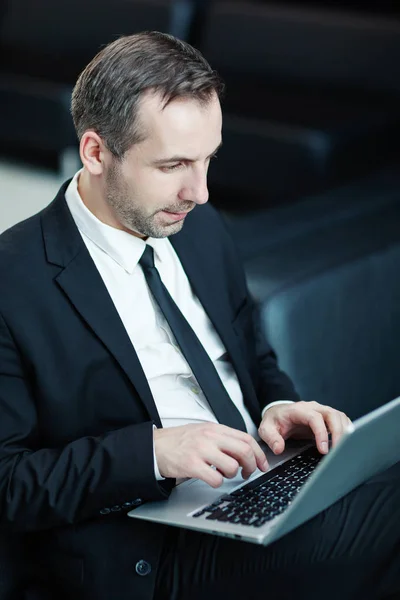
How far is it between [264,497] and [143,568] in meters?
0.22

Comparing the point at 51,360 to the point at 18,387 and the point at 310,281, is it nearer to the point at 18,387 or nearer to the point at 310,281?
the point at 18,387

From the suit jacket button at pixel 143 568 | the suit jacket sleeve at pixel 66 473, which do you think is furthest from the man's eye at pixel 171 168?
the suit jacket button at pixel 143 568

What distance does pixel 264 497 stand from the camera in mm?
1484

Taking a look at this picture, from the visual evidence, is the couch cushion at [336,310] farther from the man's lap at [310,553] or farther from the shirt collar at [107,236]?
the man's lap at [310,553]

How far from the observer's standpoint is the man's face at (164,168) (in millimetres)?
1552

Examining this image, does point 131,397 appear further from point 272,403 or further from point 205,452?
point 272,403

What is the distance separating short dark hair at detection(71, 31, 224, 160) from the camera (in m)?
1.55

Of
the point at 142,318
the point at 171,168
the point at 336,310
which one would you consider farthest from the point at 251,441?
the point at 336,310

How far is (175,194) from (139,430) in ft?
1.22

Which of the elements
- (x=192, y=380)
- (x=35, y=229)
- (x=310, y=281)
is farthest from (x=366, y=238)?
(x=35, y=229)

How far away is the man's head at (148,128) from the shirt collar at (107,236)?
0.07 feet

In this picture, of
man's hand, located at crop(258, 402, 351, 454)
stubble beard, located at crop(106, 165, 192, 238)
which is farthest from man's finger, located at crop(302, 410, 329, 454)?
stubble beard, located at crop(106, 165, 192, 238)

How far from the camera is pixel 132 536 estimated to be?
5.16 feet

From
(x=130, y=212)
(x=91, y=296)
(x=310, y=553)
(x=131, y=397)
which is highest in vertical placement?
(x=130, y=212)
